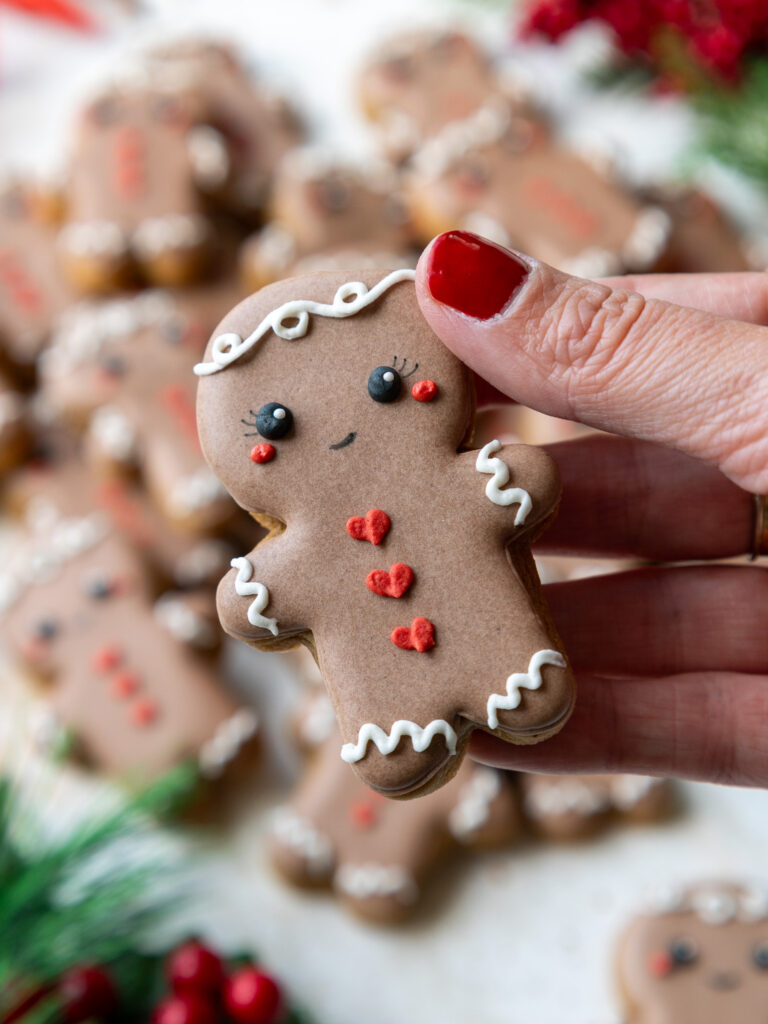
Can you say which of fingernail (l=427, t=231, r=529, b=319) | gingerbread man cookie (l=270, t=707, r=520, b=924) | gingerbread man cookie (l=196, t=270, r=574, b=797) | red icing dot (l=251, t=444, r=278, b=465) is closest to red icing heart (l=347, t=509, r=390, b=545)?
gingerbread man cookie (l=196, t=270, r=574, b=797)

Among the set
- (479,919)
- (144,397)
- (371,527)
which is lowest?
(479,919)

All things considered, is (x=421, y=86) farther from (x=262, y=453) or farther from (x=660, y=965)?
(x=660, y=965)

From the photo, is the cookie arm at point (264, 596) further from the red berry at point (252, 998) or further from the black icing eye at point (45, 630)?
the black icing eye at point (45, 630)

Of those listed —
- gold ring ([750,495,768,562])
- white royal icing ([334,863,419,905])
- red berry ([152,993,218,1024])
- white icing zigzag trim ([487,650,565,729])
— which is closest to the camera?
white icing zigzag trim ([487,650,565,729])

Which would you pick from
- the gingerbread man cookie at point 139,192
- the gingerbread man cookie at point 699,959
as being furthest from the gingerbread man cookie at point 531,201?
the gingerbread man cookie at point 699,959

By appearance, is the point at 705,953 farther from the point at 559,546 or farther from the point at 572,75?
the point at 572,75

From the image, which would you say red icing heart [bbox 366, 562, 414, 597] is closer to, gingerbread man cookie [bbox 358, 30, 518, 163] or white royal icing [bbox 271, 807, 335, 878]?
white royal icing [bbox 271, 807, 335, 878]

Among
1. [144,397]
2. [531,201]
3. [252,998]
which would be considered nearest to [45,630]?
[144,397]

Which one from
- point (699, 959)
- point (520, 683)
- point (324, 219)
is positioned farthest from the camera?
point (324, 219)
